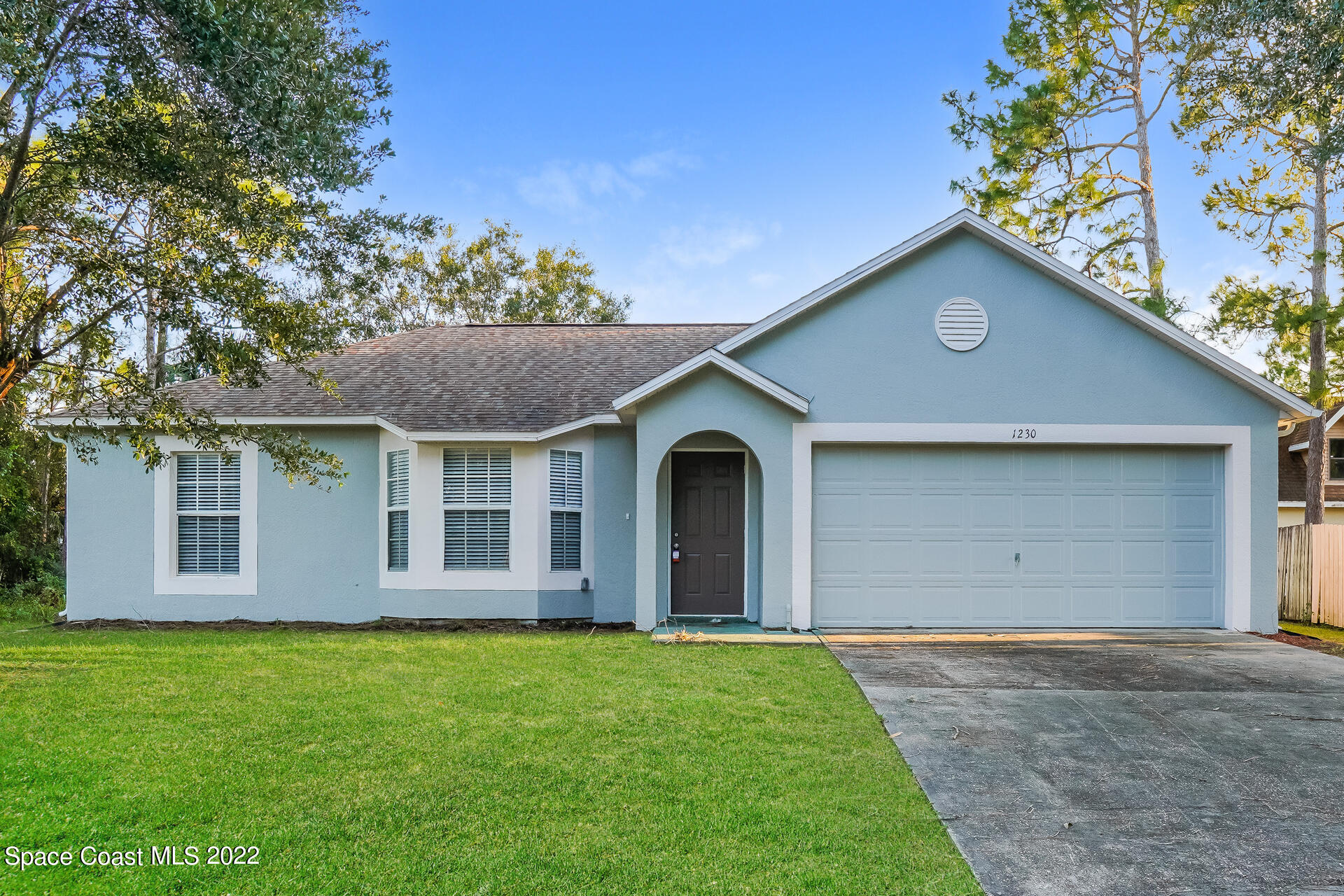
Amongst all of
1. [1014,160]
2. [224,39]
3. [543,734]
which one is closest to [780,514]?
[543,734]

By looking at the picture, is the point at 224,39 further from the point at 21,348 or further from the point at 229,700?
the point at 229,700

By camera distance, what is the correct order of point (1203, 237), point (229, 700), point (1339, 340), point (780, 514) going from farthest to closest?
point (1203, 237)
point (1339, 340)
point (780, 514)
point (229, 700)

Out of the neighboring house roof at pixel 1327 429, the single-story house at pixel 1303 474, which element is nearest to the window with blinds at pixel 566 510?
the neighboring house roof at pixel 1327 429

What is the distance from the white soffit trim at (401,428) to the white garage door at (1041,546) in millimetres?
3325

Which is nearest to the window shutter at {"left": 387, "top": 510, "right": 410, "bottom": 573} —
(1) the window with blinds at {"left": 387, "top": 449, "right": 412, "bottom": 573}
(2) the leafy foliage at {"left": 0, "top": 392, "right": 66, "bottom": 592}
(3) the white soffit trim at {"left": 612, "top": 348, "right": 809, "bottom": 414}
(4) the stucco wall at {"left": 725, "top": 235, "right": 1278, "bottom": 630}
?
(1) the window with blinds at {"left": 387, "top": 449, "right": 412, "bottom": 573}

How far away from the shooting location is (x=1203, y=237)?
17094mm

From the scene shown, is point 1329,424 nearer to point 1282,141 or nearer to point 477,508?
point 1282,141

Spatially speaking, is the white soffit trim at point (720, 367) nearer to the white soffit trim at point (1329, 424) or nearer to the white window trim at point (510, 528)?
the white window trim at point (510, 528)

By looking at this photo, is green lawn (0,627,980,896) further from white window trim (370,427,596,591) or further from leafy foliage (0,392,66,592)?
leafy foliage (0,392,66,592)

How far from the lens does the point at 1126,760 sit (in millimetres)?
5555

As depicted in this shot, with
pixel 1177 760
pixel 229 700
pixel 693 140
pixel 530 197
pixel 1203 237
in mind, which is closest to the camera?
pixel 1177 760

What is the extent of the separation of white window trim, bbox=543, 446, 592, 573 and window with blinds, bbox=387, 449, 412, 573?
1.95 metres

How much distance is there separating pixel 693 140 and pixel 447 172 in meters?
9.03

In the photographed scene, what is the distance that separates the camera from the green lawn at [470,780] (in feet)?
12.6
